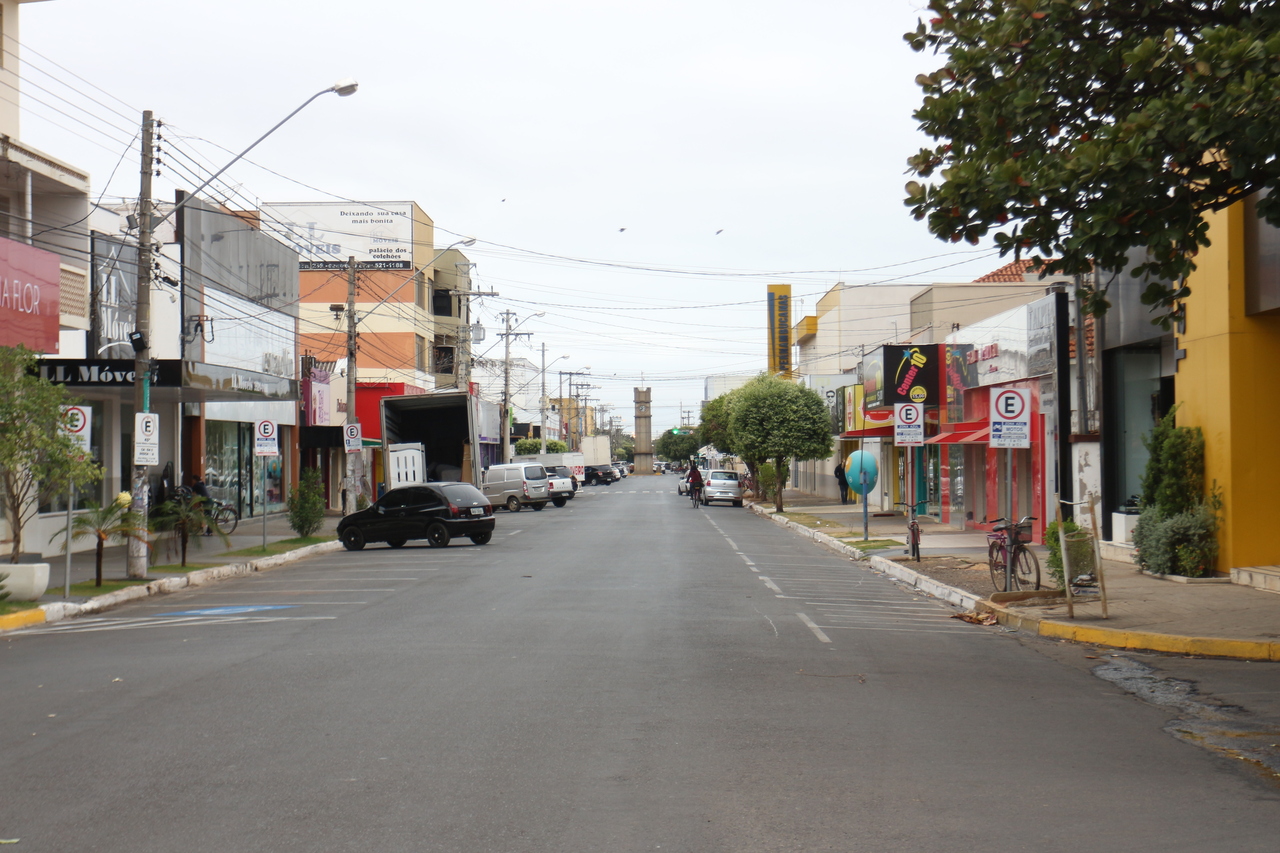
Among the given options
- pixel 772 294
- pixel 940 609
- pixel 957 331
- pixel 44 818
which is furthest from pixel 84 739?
pixel 772 294

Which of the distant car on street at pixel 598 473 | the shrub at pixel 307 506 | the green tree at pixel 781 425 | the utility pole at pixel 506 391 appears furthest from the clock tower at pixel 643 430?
the shrub at pixel 307 506

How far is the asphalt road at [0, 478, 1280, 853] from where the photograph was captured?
5.54 m

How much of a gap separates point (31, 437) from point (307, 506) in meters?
12.0

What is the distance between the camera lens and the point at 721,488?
2130 inches

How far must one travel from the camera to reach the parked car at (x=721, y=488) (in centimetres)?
5378

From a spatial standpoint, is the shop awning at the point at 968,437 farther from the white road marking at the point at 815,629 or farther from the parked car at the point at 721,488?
the parked car at the point at 721,488

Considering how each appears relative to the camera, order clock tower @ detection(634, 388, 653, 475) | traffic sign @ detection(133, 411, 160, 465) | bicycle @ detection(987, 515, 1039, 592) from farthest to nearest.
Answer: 1. clock tower @ detection(634, 388, 653, 475)
2. traffic sign @ detection(133, 411, 160, 465)
3. bicycle @ detection(987, 515, 1039, 592)

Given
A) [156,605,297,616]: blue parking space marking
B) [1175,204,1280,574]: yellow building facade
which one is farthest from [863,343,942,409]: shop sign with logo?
[156,605,297,616]: blue parking space marking

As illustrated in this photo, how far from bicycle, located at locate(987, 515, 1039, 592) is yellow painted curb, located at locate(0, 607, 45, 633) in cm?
1251

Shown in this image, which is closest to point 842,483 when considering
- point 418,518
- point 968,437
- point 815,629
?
point 968,437

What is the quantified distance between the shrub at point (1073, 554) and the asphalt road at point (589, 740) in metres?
1.57

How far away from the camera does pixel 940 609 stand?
51.3 feet

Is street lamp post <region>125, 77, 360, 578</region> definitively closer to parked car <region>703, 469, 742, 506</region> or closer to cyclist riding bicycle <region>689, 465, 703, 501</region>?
cyclist riding bicycle <region>689, 465, 703, 501</region>

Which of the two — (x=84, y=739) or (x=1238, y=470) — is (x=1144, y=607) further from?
(x=84, y=739)
